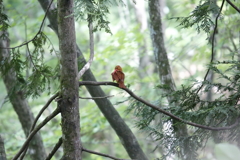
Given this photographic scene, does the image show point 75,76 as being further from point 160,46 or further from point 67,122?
point 160,46

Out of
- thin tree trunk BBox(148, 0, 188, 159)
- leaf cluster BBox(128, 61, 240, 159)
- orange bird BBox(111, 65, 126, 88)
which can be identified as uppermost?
thin tree trunk BBox(148, 0, 188, 159)

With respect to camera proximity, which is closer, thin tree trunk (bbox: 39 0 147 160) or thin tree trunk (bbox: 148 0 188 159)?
thin tree trunk (bbox: 39 0 147 160)

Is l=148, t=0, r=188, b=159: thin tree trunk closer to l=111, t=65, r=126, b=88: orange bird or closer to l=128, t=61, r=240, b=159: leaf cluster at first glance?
l=128, t=61, r=240, b=159: leaf cluster

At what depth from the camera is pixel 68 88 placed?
153 cm

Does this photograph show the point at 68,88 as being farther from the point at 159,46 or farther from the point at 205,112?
the point at 159,46

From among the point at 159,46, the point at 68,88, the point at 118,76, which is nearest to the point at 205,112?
the point at 118,76

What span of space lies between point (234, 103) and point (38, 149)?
2.42 metres

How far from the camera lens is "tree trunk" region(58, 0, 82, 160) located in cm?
151

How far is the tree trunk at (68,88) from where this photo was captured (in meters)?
1.51

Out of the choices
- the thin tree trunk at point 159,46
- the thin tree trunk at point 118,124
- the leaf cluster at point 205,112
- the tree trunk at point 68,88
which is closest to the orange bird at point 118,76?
the tree trunk at point 68,88

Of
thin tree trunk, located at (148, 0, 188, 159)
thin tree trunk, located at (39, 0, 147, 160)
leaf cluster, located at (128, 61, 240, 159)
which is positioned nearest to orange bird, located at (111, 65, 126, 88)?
leaf cluster, located at (128, 61, 240, 159)

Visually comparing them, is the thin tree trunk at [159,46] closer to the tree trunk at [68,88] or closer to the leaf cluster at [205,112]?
the leaf cluster at [205,112]

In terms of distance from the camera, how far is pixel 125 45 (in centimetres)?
528

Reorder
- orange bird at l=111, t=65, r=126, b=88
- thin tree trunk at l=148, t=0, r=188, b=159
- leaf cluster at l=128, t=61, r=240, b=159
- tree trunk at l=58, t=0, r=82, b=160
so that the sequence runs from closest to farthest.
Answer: tree trunk at l=58, t=0, r=82, b=160 < orange bird at l=111, t=65, r=126, b=88 < leaf cluster at l=128, t=61, r=240, b=159 < thin tree trunk at l=148, t=0, r=188, b=159
